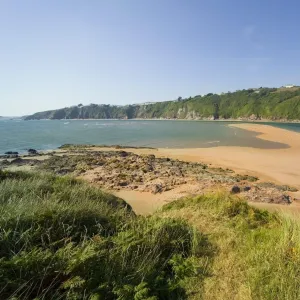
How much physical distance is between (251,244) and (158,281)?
219 centimetres

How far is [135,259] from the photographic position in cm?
416

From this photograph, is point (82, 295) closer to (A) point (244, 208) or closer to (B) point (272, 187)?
(A) point (244, 208)

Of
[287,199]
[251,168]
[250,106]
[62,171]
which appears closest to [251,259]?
[287,199]

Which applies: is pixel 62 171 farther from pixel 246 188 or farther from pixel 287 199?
pixel 287 199

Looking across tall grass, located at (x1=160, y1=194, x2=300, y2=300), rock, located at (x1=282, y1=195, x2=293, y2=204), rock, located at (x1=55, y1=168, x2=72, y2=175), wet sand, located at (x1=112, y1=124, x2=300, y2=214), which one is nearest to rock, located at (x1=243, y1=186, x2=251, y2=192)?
rock, located at (x1=282, y1=195, x2=293, y2=204)

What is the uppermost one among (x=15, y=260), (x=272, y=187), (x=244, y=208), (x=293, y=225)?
(x=15, y=260)

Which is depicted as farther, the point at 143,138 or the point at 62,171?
the point at 143,138

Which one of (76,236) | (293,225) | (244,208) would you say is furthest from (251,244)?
(76,236)

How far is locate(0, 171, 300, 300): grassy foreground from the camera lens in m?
3.28

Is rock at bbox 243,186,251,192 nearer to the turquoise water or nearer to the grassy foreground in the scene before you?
the grassy foreground

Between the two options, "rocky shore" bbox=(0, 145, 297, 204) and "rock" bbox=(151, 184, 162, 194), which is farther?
"rock" bbox=(151, 184, 162, 194)

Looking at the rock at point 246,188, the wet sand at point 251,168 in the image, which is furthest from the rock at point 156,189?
the rock at point 246,188

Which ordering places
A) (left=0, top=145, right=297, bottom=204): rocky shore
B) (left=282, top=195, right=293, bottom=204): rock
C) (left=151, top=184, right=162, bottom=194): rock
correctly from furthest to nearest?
(left=151, top=184, right=162, bottom=194): rock, (left=0, top=145, right=297, bottom=204): rocky shore, (left=282, top=195, right=293, bottom=204): rock

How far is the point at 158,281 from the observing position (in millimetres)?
3844
